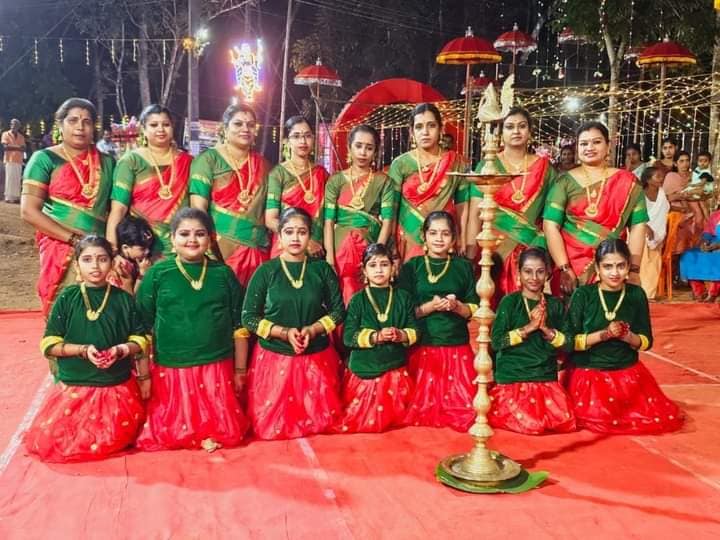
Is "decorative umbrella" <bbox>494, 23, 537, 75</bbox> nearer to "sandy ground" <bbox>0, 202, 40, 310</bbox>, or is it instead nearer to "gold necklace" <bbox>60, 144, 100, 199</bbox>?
"sandy ground" <bbox>0, 202, 40, 310</bbox>

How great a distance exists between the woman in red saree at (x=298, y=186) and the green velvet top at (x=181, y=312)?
2.08 ft

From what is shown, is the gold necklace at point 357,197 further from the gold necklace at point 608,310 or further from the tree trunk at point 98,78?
the tree trunk at point 98,78

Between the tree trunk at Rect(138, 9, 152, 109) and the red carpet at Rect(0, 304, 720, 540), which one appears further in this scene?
the tree trunk at Rect(138, 9, 152, 109)

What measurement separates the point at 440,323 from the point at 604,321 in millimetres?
815

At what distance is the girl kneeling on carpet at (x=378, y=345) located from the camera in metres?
3.92

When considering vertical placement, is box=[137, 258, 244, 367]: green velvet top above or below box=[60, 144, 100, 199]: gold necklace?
below

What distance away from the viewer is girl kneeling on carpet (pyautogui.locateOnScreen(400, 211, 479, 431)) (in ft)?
13.3

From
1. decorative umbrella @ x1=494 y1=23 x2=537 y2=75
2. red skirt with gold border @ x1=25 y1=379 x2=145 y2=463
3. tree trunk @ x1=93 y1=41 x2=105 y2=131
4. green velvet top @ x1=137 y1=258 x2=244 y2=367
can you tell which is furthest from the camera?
tree trunk @ x1=93 y1=41 x2=105 y2=131

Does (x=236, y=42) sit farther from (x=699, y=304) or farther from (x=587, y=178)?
(x=587, y=178)

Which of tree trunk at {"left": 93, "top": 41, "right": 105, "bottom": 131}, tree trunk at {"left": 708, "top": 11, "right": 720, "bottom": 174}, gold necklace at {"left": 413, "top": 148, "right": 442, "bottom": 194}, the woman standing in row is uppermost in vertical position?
tree trunk at {"left": 93, "top": 41, "right": 105, "bottom": 131}

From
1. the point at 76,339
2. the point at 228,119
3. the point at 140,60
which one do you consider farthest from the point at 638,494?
the point at 140,60

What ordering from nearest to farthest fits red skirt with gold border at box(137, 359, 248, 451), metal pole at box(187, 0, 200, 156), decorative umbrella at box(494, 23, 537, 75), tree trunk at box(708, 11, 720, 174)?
red skirt with gold border at box(137, 359, 248, 451), tree trunk at box(708, 11, 720, 174), metal pole at box(187, 0, 200, 156), decorative umbrella at box(494, 23, 537, 75)

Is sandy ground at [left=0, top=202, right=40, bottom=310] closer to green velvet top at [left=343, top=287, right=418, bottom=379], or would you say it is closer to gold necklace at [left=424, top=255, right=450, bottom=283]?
green velvet top at [left=343, top=287, right=418, bottom=379]

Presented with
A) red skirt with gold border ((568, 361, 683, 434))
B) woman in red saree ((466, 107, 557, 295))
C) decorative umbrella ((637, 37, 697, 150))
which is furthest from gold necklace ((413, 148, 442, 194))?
decorative umbrella ((637, 37, 697, 150))
